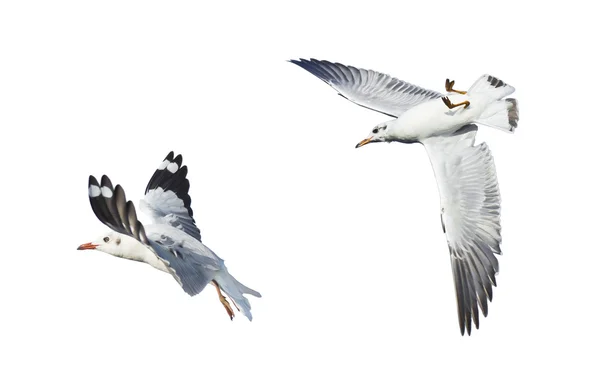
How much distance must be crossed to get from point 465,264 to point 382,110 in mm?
1520

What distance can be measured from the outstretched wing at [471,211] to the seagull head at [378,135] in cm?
44

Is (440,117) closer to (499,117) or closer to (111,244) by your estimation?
(499,117)

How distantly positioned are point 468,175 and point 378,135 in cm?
87

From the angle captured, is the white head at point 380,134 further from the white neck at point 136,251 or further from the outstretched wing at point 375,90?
the white neck at point 136,251

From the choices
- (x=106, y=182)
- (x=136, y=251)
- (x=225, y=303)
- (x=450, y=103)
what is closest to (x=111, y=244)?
(x=136, y=251)

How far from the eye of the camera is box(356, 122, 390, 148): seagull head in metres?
9.87

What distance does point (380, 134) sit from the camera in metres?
9.90

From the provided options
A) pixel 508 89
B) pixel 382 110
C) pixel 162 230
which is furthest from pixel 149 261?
pixel 508 89

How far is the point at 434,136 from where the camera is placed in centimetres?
963

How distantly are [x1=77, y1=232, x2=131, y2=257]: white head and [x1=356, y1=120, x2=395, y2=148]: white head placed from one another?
219 centimetres

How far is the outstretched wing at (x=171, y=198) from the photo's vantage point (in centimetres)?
991

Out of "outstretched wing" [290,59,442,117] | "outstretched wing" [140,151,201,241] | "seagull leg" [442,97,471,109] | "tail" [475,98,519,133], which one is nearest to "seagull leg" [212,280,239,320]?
"outstretched wing" [140,151,201,241]

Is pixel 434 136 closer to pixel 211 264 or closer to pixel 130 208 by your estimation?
pixel 211 264

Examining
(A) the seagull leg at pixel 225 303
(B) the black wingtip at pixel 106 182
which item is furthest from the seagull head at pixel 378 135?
(B) the black wingtip at pixel 106 182
